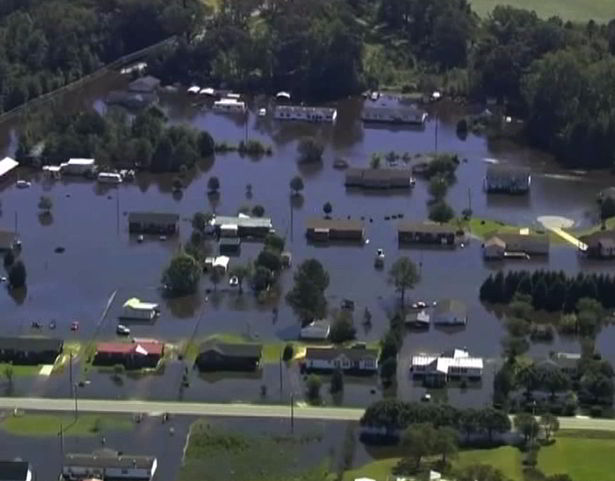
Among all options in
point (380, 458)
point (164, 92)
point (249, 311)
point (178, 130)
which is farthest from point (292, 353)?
point (164, 92)

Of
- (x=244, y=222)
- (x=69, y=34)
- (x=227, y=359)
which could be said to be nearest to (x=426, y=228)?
(x=244, y=222)

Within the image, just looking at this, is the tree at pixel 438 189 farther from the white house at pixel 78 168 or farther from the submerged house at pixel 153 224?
the white house at pixel 78 168

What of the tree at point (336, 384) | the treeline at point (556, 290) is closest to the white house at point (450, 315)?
the treeline at point (556, 290)

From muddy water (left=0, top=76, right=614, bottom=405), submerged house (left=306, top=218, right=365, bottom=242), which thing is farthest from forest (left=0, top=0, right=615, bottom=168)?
submerged house (left=306, top=218, right=365, bottom=242)

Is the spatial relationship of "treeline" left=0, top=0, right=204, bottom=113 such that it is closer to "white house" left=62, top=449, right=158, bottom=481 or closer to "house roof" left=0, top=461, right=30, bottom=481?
"white house" left=62, top=449, right=158, bottom=481

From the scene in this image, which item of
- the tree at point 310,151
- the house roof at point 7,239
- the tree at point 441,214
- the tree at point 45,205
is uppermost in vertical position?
the tree at point 310,151

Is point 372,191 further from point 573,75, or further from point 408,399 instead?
point 408,399

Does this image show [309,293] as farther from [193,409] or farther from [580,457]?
[580,457]
